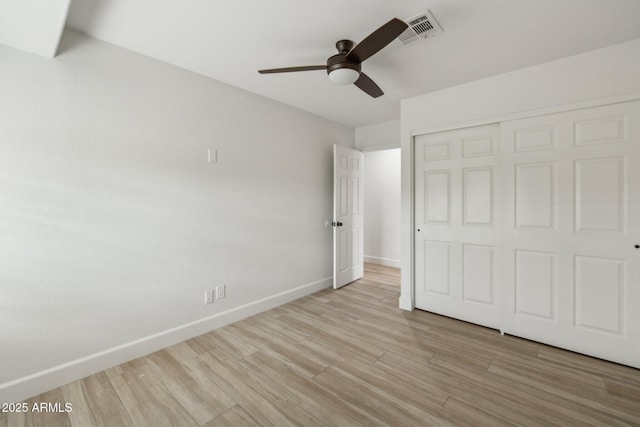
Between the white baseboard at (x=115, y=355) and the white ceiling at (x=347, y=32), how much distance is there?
7.35 ft

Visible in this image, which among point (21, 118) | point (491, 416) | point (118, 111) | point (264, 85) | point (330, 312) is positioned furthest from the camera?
point (330, 312)

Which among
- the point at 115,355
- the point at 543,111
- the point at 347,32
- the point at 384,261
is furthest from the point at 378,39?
the point at 384,261

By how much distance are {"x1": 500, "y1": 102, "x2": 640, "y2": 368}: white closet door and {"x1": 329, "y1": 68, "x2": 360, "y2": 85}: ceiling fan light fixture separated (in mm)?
1676

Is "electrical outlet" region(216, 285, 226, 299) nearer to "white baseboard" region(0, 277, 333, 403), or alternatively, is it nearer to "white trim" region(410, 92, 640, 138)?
"white baseboard" region(0, 277, 333, 403)

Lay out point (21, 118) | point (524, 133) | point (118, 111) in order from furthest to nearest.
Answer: point (524, 133)
point (118, 111)
point (21, 118)

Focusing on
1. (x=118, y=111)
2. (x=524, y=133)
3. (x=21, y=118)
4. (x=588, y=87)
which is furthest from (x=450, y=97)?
(x=21, y=118)

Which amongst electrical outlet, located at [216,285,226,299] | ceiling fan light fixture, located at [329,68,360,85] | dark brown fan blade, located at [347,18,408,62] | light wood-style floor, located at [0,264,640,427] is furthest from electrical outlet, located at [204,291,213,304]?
dark brown fan blade, located at [347,18,408,62]

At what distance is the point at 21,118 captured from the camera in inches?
70.8

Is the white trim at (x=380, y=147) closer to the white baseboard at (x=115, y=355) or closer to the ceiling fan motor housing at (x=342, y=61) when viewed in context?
the ceiling fan motor housing at (x=342, y=61)

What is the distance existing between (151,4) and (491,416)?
334 cm

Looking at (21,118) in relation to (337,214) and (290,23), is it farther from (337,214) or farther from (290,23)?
(337,214)

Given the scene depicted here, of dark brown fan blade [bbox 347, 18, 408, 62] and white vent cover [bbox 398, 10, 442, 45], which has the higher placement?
white vent cover [bbox 398, 10, 442, 45]

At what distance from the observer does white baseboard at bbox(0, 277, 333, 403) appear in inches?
70.7

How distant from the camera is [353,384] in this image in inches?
76.9
